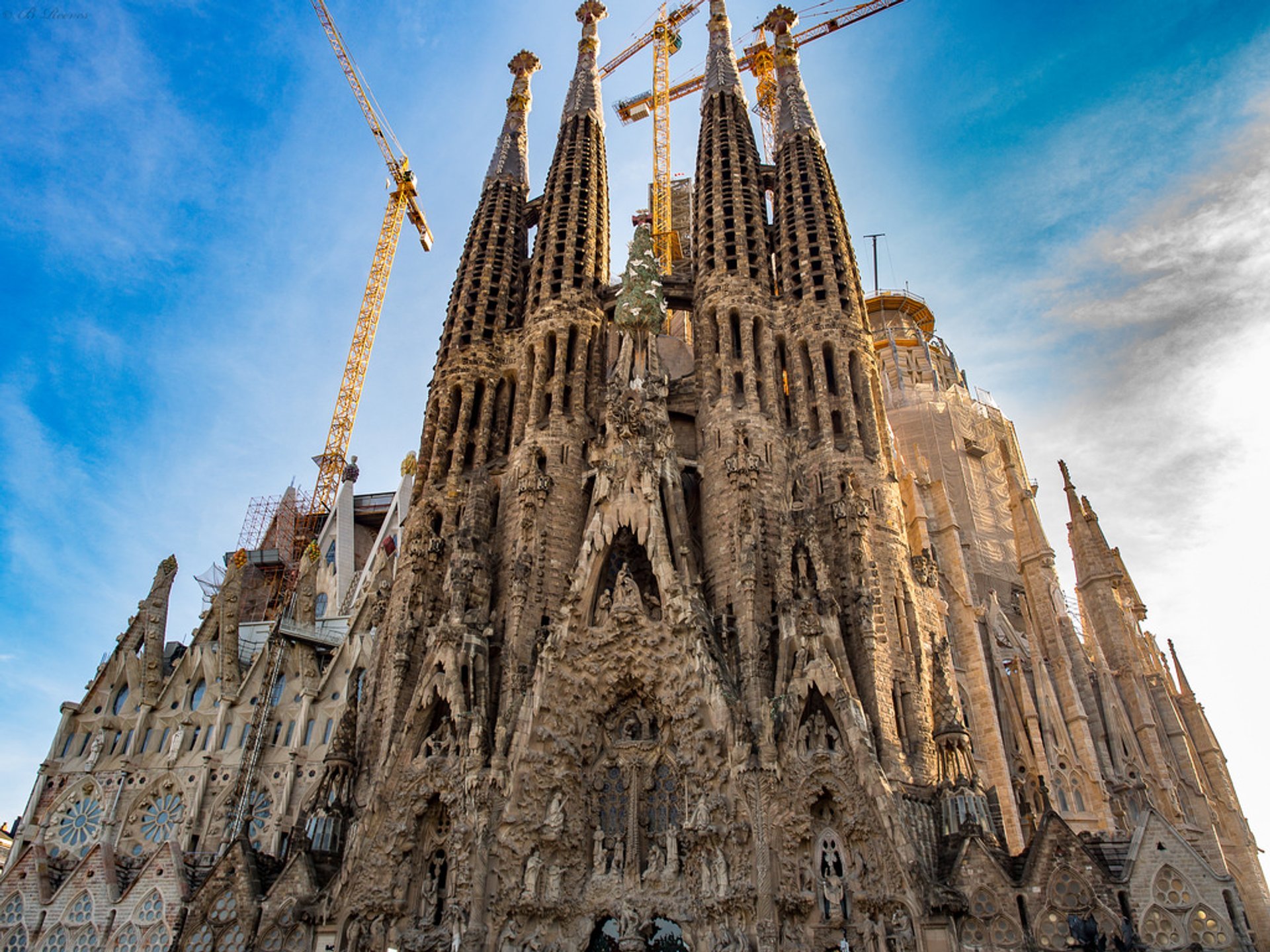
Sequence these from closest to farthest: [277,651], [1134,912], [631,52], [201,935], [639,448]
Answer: [1134,912] → [201,935] → [639,448] → [277,651] → [631,52]

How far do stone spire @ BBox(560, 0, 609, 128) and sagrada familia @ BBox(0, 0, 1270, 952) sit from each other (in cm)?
130

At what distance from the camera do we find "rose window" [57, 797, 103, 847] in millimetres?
27484

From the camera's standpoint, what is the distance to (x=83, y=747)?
29.2m

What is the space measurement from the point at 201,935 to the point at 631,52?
167 ft

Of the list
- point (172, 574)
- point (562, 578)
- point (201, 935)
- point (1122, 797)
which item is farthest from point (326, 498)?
point (1122, 797)

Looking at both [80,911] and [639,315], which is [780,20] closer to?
[639,315]

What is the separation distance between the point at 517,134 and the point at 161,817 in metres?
28.6

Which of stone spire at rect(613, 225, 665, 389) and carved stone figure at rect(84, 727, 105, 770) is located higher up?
stone spire at rect(613, 225, 665, 389)

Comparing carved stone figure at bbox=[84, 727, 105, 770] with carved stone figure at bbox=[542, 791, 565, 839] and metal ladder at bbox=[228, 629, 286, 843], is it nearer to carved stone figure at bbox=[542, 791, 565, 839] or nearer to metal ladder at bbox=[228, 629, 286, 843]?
metal ladder at bbox=[228, 629, 286, 843]

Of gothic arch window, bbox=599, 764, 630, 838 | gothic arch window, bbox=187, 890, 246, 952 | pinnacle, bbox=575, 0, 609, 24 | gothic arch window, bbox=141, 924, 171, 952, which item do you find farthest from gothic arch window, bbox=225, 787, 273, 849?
pinnacle, bbox=575, 0, 609, 24

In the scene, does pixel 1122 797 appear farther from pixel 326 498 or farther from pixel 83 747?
pixel 326 498

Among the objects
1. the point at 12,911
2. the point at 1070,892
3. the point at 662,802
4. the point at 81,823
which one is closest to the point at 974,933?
the point at 1070,892

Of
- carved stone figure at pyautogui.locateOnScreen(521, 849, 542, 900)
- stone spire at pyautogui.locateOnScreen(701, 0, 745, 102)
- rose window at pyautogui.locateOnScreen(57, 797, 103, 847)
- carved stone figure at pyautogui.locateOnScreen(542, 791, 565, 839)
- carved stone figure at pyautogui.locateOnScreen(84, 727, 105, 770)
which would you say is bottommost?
carved stone figure at pyautogui.locateOnScreen(521, 849, 542, 900)

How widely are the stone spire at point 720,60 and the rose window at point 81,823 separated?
1268 inches
